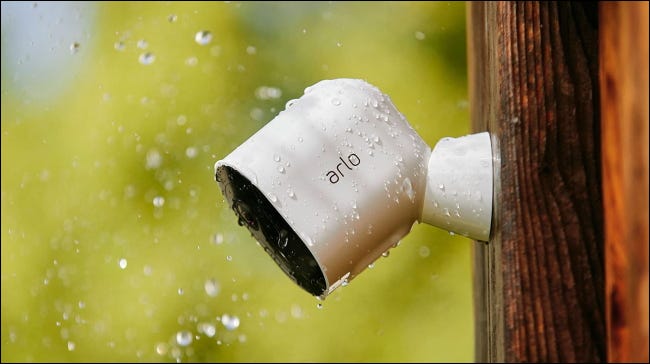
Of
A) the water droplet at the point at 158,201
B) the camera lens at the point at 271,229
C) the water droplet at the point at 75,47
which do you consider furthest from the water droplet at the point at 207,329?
the camera lens at the point at 271,229

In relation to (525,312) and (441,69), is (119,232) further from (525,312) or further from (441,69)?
(525,312)

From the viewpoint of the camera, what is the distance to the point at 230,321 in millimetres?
2279

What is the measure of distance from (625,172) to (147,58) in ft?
6.93

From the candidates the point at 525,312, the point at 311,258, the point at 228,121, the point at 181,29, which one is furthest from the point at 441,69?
the point at 525,312

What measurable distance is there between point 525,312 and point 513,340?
2 cm

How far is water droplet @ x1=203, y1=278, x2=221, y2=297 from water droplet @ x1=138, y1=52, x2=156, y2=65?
2.22ft

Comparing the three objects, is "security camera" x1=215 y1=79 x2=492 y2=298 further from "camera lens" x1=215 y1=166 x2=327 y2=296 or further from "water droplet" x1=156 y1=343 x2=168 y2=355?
"water droplet" x1=156 y1=343 x2=168 y2=355

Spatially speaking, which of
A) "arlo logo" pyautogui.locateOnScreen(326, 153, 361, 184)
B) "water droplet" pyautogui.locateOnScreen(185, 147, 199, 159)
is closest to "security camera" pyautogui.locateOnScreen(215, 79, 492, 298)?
"arlo logo" pyautogui.locateOnScreen(326, 153, 361, 184)

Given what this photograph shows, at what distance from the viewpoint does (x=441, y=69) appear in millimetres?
2381

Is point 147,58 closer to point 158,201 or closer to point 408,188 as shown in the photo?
point 158,201

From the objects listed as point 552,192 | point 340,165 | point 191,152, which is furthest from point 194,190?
point 552,192

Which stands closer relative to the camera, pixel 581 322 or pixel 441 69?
pixel 581 322

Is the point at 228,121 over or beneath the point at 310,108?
beneath

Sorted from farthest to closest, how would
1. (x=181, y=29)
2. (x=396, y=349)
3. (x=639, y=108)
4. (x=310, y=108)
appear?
(x=181, y=29) < (x=396, y=349) < (x=310, y=108) < (x=639, y=108)
